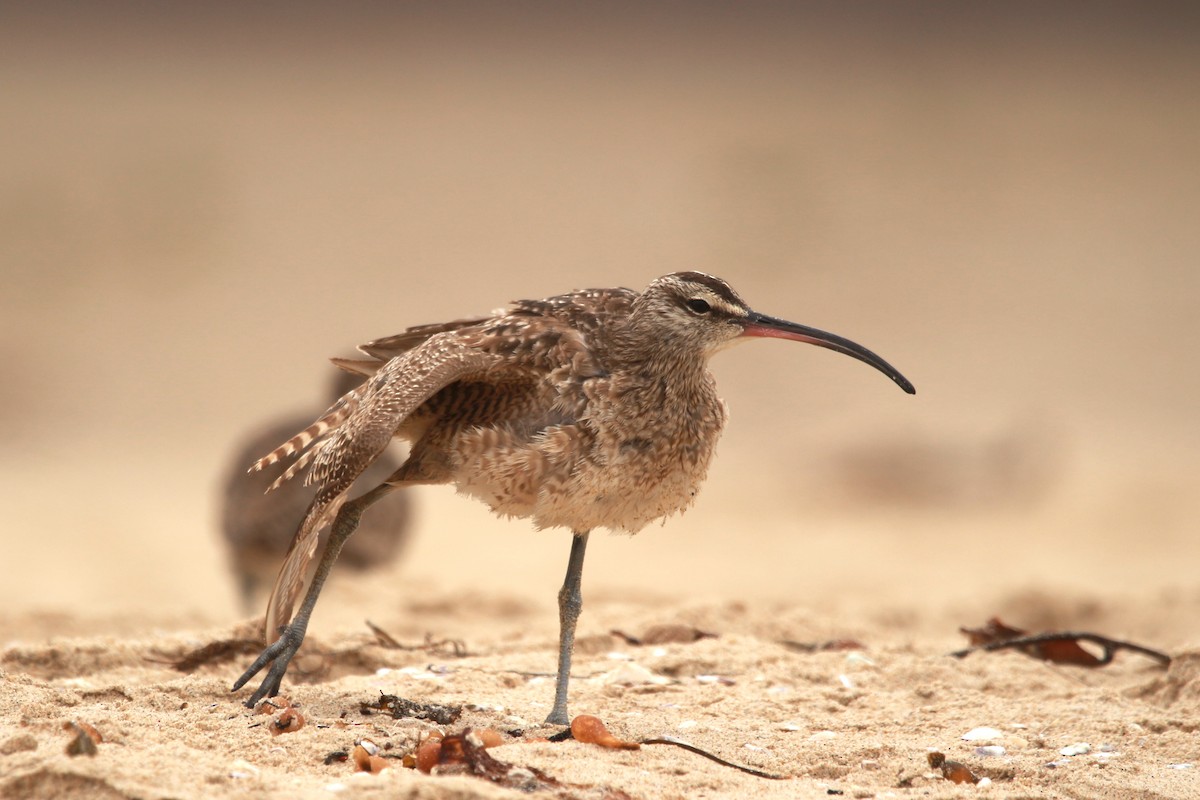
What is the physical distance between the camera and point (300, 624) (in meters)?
5.26

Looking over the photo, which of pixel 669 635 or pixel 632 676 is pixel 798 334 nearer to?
pixel 632 676

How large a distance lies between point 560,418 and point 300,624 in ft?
3.92

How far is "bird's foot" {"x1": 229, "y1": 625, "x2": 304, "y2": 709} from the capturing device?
5.03m

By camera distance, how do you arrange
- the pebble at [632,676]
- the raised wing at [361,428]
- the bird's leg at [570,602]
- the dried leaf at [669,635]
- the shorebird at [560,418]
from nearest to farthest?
the raised wing at [361,428] < the shorebird at [560,418] < the bird's leg at [570,602] < the pebble at [632,676] < the dried leaf at [669,635]

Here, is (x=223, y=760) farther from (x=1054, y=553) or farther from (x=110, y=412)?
(x=110, y=412)

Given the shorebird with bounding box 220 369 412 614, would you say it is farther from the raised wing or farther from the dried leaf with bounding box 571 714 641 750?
the dried leaf with bounding box 571 714 641 750

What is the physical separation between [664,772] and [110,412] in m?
13.4

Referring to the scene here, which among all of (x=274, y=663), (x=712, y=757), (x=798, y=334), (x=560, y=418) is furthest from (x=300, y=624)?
(x=798, y=334)

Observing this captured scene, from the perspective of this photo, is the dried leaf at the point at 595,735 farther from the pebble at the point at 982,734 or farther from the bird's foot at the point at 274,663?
the pebble at the point at 982,734

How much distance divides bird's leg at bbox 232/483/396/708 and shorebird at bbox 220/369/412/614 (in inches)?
147

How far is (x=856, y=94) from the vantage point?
22.1m

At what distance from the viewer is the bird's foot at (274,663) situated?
5031 mm

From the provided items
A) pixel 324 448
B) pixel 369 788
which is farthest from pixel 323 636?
pixel 369 788

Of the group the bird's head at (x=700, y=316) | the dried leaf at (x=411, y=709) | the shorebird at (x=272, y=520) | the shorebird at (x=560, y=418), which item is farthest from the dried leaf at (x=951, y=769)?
the shorebird at (x=272, y=520)
